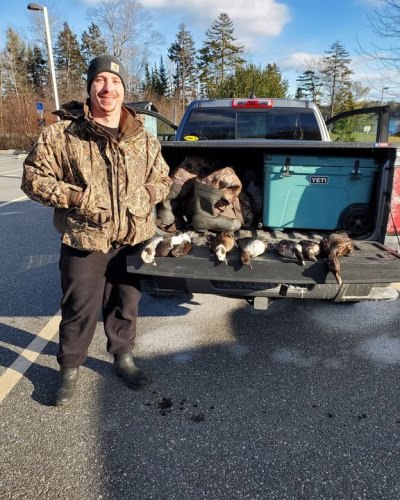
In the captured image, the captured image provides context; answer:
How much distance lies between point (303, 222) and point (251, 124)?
7.27ft

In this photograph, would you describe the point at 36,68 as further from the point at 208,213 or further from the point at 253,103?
the point at 208,213

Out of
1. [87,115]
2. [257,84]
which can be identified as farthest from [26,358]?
[257,84]

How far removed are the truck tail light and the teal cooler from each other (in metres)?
1.98

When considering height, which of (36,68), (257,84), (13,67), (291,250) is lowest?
(291,250)

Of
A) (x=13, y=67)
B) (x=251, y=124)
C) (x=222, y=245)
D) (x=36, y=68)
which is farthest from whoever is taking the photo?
(x=36, y=68)

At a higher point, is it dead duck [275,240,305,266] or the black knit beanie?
the black knit beanie

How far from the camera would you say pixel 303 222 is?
326 cm

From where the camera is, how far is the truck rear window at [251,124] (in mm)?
4910

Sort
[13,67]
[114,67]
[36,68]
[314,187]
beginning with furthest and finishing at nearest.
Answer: [36,68]
[13,67]
[314,187]
[114,67]

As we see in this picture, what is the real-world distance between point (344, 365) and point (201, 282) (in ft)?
4.24

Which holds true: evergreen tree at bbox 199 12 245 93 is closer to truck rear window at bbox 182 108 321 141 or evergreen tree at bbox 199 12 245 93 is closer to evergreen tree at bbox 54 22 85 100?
evergreen tree at bbox 54 22 85 100

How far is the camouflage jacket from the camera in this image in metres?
2.29

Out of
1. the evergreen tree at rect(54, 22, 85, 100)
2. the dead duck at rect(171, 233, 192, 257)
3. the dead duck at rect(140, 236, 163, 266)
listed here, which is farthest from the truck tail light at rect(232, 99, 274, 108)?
the evergreen tree at rect(54, 22, 85, 100)

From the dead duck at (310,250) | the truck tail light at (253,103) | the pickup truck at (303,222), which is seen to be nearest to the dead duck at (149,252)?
the pickup truck at (303,222)
